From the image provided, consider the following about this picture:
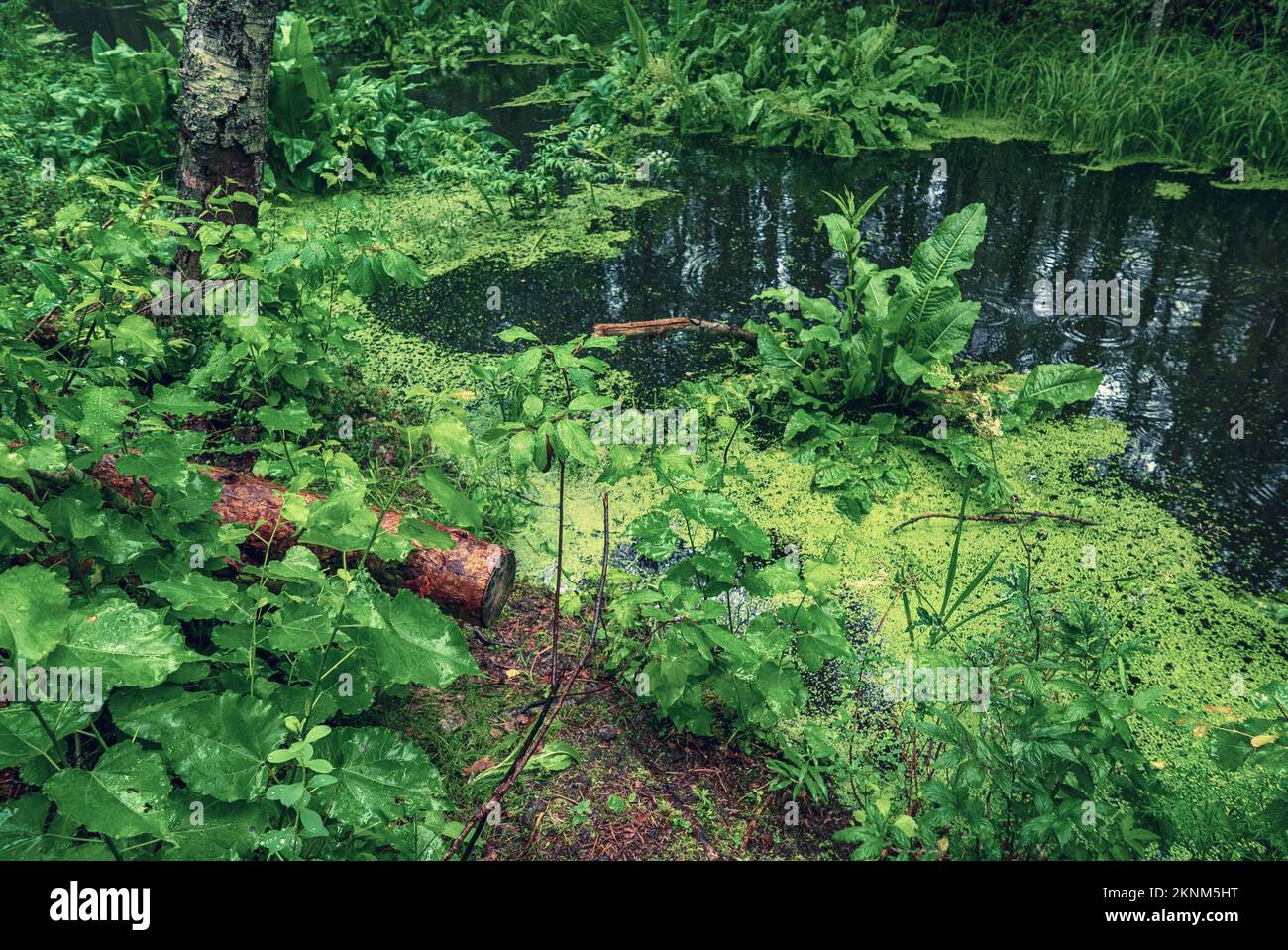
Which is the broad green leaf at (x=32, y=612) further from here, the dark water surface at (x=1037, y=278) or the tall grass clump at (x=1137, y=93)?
the tall grass clump at (x=1137, y=93)

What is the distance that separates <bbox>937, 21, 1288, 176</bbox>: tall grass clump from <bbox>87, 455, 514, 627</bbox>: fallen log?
5.42m

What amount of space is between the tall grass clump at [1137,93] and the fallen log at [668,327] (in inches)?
139

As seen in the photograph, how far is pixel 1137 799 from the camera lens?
184 centimetres

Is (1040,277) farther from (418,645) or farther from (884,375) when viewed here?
(418,645)

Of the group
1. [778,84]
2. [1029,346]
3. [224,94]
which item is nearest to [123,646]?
[224,94]

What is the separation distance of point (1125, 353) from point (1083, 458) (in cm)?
93

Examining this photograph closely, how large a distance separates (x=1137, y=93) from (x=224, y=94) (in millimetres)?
5769

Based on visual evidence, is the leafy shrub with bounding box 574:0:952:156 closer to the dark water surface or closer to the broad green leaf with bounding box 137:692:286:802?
the dark water surface

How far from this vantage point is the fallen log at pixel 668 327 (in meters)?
4.03

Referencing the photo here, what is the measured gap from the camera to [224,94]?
333cm

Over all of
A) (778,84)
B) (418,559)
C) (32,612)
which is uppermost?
(778,84)

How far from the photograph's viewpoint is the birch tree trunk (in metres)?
3.25

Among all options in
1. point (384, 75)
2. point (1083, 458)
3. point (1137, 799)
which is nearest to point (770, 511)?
point (1083, 458)
